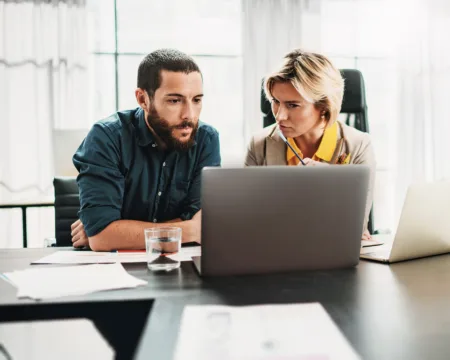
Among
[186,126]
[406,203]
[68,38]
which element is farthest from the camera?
[68,38]

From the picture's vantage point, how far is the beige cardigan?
5.79 feet

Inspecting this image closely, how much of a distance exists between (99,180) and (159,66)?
42 centimetres

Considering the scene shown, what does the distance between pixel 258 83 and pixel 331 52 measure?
28.5 inches

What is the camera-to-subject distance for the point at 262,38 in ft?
12.2

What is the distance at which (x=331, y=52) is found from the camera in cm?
390

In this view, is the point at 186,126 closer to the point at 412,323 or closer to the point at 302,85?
the point at 302,85

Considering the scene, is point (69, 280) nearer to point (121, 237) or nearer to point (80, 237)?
point (121, 237)

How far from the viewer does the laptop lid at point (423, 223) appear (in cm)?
90

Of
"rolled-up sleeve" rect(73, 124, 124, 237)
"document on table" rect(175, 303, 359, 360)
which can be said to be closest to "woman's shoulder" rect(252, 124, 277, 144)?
"rolled-up sleeve" rect(73, 124, 124, 237)

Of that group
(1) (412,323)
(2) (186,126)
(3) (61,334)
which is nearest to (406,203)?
(1) (412,323)

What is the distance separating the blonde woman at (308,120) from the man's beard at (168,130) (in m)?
0.38

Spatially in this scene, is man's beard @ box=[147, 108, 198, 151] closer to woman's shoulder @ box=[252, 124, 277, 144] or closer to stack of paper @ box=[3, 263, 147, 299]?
woman's shoulder @ box=[252, 124, 277, 144]

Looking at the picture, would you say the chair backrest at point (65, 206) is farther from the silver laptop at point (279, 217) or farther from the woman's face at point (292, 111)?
the silver laptop at point (279, 217)

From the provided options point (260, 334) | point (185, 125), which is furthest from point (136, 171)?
point (260, 334)
